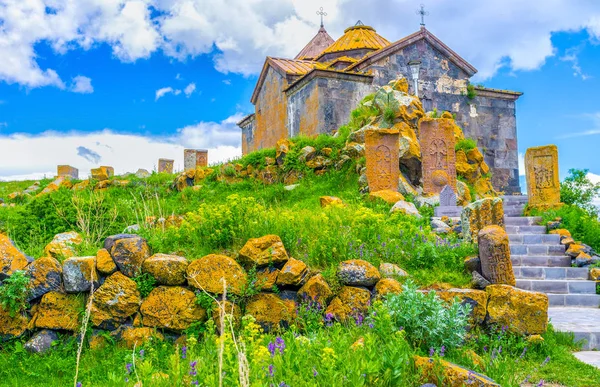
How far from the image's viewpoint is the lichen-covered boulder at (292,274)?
5430mm

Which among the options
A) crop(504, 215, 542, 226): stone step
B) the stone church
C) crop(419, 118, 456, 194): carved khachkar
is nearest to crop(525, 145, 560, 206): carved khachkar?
crop(504, 215, 542, 226): stone step

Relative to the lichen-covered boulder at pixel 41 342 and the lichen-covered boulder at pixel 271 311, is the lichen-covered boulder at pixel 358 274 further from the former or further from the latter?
the lichen-covered boulder at pixel 41 342

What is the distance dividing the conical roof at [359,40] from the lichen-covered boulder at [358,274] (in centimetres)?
1655

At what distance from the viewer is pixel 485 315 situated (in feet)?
17.2

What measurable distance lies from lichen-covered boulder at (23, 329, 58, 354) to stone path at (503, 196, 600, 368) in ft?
17.4

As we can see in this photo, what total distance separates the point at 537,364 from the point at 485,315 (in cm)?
69

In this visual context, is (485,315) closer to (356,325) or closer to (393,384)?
(356,325)

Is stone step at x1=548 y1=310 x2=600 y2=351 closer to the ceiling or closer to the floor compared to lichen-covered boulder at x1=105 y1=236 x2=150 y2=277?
closer to the floor

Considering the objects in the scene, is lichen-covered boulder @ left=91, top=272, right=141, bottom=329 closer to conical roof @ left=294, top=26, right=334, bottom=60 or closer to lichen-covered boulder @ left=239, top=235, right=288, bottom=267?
lichen-covered boulder @ left=239, top=235, right=288, bottom=267

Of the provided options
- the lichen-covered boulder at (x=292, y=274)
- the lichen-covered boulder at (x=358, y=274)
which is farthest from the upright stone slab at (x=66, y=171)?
the lichen-covered boulder at (x=358, y=274)

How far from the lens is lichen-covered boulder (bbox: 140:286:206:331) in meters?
5.36

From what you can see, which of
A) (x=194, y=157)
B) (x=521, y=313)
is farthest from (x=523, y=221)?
(x=194, y=157)

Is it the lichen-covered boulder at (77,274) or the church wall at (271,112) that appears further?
Result: the church wall at (271,112)

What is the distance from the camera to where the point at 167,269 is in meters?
5.46
